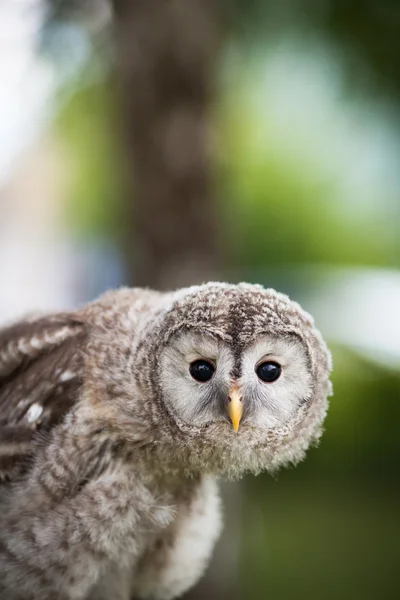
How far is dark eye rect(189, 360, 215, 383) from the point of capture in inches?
56.7

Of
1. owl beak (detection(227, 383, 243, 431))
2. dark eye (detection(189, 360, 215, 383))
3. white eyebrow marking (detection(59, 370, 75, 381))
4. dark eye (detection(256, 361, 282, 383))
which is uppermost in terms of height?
dark eye (detection(256, 361, 282, 383))

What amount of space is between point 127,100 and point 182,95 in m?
0.24

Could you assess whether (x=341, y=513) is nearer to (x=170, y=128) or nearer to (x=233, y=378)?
(x=170, y=128)

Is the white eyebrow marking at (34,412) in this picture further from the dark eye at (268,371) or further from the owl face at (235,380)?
the dark eye at (268,371)

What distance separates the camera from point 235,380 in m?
1.37

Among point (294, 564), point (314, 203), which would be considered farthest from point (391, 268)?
point (294, 564)

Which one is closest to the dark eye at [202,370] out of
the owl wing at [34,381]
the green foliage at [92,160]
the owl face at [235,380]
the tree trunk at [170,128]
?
the owl face at [235,380]

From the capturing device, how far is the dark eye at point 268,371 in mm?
1435

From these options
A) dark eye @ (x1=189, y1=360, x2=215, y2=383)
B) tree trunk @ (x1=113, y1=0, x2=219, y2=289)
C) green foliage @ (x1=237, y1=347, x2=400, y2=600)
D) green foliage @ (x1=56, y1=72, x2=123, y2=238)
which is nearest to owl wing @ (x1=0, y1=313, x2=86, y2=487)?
dark eye @ (x1=189, y1=360, x2=215, y2=383)

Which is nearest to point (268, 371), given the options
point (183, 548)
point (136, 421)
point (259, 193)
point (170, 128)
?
point (136, 421)

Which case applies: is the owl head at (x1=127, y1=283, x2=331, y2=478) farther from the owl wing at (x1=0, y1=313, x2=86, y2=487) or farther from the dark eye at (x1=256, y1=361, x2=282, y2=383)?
the owl wing at (x1=0, y1=313, x2=86, y2=487)

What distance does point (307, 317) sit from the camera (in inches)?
60.4

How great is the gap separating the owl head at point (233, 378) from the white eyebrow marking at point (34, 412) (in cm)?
25

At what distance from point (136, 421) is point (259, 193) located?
6527 millimetres
